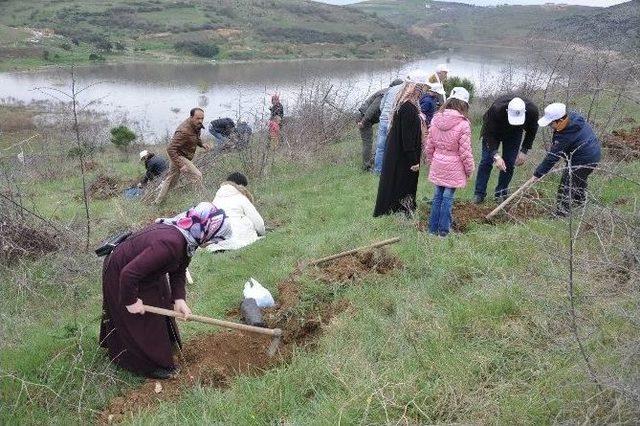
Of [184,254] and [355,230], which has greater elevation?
[184,254]

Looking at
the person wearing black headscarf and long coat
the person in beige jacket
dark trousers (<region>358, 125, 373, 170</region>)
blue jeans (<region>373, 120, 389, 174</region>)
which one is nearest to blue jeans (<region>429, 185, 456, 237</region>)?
the person wearing black headscarf and long coat

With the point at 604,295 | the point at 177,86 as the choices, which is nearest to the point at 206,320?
the point at 604,295

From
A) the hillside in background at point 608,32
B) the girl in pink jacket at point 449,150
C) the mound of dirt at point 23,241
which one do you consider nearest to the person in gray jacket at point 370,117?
the girl in pink jacket at point 449,150

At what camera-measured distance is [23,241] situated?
18.9 ft

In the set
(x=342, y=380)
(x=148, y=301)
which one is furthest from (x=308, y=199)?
(x=342, y=380)

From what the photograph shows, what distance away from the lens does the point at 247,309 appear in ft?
13.5

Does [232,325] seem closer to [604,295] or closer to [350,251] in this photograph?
[350,251]

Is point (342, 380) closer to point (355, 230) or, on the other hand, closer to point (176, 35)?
point (355, 230)

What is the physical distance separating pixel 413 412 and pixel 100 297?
3574 mm

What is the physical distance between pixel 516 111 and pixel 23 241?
5.47 m

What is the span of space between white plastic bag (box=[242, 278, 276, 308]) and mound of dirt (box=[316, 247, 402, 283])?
46 centimetres

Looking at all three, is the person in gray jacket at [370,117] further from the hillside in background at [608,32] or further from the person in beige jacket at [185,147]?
the hillside in background at [608,32]

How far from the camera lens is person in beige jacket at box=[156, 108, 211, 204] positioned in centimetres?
793

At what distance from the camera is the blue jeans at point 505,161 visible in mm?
5699
